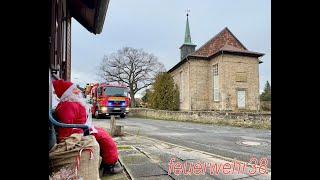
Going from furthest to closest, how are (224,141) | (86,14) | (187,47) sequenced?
Answer: (187,47) < (224,141) < (86,14)

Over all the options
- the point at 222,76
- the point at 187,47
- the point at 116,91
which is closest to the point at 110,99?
the point at 116,91

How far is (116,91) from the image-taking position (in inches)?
983

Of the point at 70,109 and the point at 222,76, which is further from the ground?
the point at 222,76

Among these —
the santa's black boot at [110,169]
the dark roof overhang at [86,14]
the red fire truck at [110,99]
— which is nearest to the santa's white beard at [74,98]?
the santa's black boot at [110,169]

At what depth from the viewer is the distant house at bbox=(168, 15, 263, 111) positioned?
32.6m

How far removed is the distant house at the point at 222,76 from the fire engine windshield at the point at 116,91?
11830 millimetres

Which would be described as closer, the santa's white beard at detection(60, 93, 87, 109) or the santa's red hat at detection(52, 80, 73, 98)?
the santa's white beard at detection(60, 93, 87, 109)

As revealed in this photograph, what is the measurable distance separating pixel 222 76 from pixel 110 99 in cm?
1376

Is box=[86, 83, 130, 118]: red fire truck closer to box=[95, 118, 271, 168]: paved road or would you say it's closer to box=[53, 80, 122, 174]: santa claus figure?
box=[95, 118, 271, 168]: paved road

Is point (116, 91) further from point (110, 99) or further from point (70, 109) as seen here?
point (70, 109)

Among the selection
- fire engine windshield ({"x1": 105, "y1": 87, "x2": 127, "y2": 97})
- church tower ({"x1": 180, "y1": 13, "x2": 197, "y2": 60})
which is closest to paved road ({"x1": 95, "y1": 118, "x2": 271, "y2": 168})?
fire engine windshield ({"x1": 105, "y1": 87, "x2": 127, "y2": 97})

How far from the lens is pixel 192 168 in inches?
191
